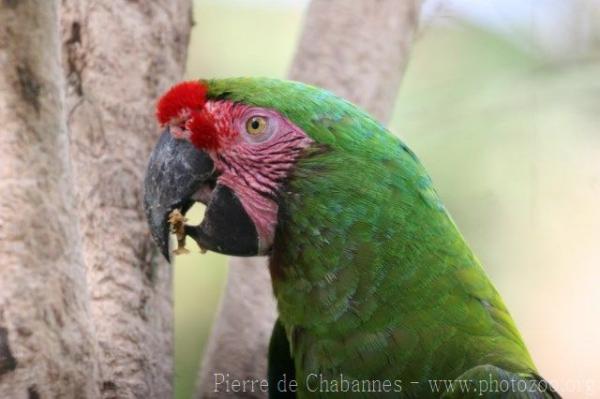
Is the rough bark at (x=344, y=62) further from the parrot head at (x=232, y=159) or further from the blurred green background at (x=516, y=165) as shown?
the parrot head at (x=232, y=159)

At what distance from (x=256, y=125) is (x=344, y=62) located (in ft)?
3.94

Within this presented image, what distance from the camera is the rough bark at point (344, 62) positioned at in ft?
9.21

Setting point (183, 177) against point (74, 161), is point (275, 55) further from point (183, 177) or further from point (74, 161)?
point (183, 177)

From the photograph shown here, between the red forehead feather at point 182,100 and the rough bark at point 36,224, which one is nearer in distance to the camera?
the rough bark at point 36,224

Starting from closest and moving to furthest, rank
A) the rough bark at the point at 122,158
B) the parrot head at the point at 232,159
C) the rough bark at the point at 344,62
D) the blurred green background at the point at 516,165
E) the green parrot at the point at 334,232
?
the green parrot at the point at 334,232
the parrot head at the point at 232,159
the rough bark at the point at 122,158
the rough bark at the point at 344,62
the blurred green background at the point at 516,165

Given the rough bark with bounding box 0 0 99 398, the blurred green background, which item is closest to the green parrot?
the rough bark with bounding box 0 0 99 398

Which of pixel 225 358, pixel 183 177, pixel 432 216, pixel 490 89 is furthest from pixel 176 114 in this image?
pixel 490 89

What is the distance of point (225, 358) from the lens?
2.67m

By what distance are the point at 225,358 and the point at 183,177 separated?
97cm

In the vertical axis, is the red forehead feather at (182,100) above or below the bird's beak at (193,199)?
above

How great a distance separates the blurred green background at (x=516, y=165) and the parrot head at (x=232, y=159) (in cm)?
161

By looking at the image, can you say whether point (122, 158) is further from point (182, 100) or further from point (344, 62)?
point (344, 62)

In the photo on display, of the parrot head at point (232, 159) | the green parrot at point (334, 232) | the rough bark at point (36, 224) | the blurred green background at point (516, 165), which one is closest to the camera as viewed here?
the rough bark at point (36, 224)


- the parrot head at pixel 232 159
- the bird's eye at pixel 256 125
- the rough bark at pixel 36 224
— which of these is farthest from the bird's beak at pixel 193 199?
the rough bark at pixel 36 224
